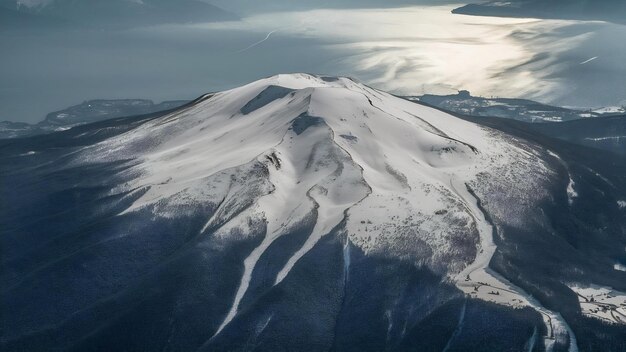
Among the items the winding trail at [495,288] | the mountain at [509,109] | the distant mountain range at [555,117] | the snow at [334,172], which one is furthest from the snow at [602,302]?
the mountain at [509,109]

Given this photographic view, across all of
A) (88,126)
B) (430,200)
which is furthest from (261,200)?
(88,126)

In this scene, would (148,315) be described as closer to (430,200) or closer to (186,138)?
(430,200)

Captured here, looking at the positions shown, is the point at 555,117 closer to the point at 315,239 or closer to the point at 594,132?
the point at 594,132

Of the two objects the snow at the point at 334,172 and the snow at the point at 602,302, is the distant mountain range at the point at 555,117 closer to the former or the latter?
the snow at the point at 334,172

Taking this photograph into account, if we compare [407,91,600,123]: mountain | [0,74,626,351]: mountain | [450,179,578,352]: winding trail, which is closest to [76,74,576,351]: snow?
[450,179,578,352]: winding trail

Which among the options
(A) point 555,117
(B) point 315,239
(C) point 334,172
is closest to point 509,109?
(A) point 555,117

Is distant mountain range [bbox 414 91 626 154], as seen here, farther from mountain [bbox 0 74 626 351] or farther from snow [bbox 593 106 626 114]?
mountain [bbox 0 74 626 351]
